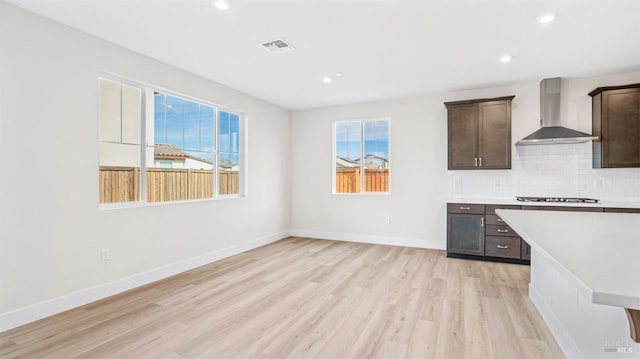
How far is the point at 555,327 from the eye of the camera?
2.28 m

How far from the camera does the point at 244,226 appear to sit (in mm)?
5016

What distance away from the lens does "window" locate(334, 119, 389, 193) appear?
5641 mm

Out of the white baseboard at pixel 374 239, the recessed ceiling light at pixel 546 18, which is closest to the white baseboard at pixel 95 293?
the white baseboard at pixel 374 239

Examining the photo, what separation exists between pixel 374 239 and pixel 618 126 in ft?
12.6

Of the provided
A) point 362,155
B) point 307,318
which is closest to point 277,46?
point 307,318

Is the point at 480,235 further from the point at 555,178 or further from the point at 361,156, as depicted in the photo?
the point at 361,156

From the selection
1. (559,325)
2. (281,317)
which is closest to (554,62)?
(559,325)

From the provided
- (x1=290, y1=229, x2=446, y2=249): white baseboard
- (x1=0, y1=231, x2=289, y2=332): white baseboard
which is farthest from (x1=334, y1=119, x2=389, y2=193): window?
(x1=0, y1=231, x2=289, y2=332): white baseboard

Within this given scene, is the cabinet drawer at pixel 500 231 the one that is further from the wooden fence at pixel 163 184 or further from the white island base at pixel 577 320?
the wooden fence at pixel 163 184

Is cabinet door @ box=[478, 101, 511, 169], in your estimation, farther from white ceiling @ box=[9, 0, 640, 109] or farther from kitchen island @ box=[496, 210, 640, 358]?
kitchen island @ box=[496, 210, 640, 358]

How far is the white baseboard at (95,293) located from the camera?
8.04ft

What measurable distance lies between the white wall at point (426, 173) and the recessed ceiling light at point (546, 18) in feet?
7.11

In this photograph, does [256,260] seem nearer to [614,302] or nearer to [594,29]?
[614,302]

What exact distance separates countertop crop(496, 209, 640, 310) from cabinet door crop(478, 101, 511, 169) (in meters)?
2.19
